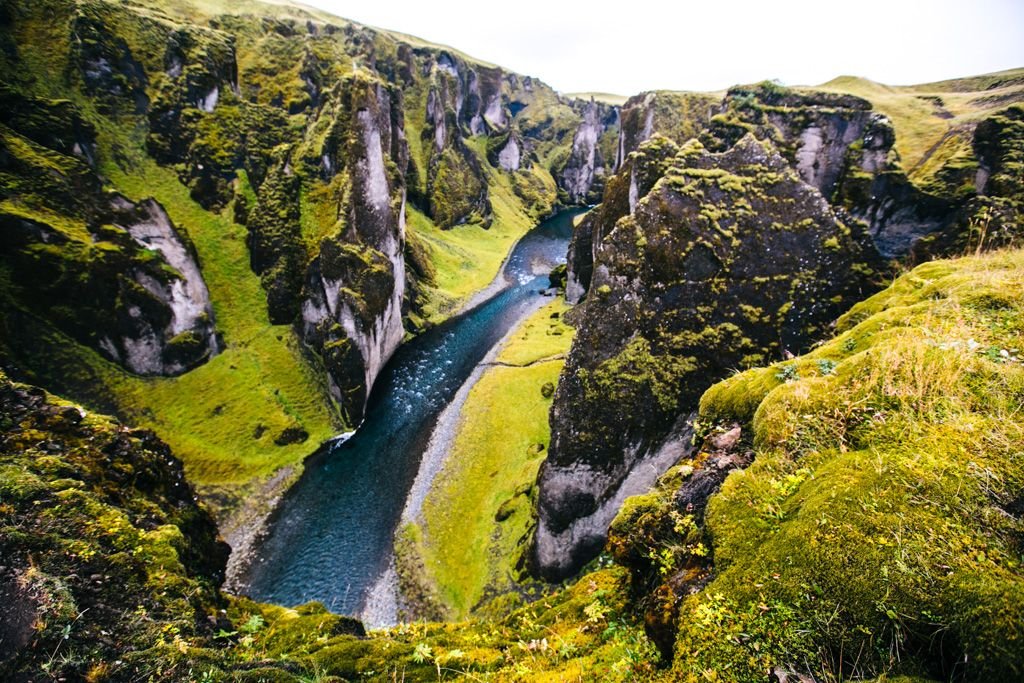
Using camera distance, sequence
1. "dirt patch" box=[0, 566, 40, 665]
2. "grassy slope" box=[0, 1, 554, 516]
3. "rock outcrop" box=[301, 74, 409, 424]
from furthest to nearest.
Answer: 1. "rock outcrop" box=[301, 74, 409, 424]
2. "grassy slope" box=[0, 1, 554, 516]
3. "dirt patch" box=[0, 566, 40, 665]

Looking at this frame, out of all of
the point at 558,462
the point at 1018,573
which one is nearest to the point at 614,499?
the point at 558,462

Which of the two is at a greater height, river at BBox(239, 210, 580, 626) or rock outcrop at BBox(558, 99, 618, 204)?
rock outcrop at BBox(558, 99, 618, 204)

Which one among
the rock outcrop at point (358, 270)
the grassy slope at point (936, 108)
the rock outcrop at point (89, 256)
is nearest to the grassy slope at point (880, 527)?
the grassy slope at point (936, 108)

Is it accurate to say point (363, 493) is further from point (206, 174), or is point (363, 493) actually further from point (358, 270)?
point (206, 174)

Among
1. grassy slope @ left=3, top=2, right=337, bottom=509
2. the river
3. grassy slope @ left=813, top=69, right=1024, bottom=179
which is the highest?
grassy slope @ left=813, top=69, right=1024, bottom=179

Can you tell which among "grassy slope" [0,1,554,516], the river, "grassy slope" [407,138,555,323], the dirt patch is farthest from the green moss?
"grassy slope" [407,138,555,323]

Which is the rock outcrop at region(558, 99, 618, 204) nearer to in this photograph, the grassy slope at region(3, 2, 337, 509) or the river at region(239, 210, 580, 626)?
the river at region(239, 210, 580, 626)

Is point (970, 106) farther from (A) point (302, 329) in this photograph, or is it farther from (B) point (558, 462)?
(A) point (302, 329)
